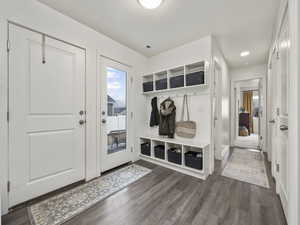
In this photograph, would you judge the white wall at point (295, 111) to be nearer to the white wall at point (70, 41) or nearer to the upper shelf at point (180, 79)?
the upper shelf at point (180, 79)

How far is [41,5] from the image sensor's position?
1.64 m

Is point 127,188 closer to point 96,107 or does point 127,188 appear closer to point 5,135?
point 96,107

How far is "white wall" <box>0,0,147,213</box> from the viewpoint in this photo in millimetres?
1397

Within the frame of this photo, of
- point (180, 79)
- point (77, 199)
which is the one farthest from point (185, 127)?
point (77, 199)

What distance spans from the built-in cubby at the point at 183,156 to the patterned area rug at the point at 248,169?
19.3 inches

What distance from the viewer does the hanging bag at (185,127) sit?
2.51 m

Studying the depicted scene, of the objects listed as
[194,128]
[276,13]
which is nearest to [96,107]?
[194,128]

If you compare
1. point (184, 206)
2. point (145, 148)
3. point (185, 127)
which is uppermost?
point (185, 127)

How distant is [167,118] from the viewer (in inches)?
110

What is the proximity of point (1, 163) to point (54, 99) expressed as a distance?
85 cm

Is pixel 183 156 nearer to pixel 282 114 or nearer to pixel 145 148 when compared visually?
pixel 145 148

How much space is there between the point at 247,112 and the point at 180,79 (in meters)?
4.55

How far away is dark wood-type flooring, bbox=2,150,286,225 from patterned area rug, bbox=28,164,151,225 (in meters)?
0.08

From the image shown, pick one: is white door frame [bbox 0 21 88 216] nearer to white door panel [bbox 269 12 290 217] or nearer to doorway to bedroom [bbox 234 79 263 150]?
white door panel [bbox 269 12 290 217]
